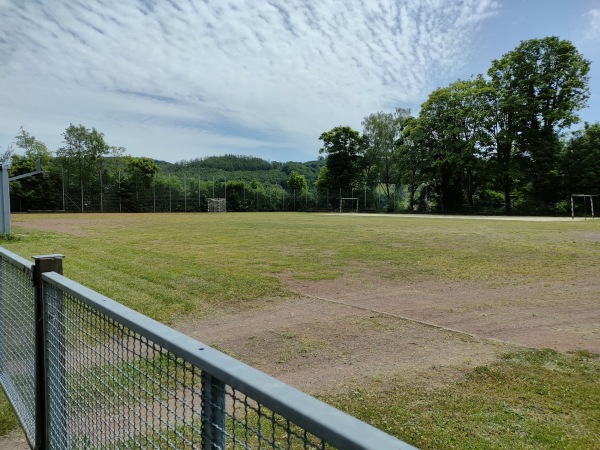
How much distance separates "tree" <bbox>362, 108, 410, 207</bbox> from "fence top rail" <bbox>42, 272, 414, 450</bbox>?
5510cm

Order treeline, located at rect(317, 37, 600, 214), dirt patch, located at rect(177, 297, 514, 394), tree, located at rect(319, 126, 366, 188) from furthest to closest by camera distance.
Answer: tree, located at rect(319, 126, 366, 188) → treeline, located at rect(317, 37, 600, 214) → dirt patch, located at rect(177, 297, 514, 394)

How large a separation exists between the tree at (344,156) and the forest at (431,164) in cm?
14

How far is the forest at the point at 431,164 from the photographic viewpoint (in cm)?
3853

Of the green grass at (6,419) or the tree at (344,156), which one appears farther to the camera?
the tree at (344,156)

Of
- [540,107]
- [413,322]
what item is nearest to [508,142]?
[540,107]

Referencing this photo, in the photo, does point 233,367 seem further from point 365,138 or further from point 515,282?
point 365,138

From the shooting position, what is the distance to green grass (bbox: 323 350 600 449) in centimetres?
275

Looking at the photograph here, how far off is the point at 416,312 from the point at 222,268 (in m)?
4.76

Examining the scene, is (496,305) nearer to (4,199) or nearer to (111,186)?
(4,199)

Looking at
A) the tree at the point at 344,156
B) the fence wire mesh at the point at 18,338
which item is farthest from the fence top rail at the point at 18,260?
the tree at the point at 344,156

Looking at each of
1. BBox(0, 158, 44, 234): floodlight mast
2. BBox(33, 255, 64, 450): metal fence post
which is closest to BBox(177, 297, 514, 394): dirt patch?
BBox(33, 255, 64, 450): metal fence post

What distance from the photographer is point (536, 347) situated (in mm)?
4469

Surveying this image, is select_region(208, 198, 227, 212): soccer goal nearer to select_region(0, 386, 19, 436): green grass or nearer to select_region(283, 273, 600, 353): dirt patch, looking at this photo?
select_region(283, 273, 600, 353): dirt patch

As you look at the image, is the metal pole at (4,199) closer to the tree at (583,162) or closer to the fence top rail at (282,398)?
the fence top rail at (282,398)
